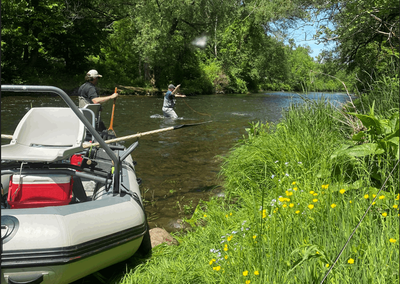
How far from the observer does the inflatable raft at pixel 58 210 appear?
2492 millimetres

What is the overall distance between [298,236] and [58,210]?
1.83m

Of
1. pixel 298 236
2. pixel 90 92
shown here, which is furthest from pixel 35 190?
pixel 90 92

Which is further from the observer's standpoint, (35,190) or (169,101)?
(169,101)

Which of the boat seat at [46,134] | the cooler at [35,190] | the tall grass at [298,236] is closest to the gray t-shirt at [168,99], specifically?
the tall grass at [298,236]

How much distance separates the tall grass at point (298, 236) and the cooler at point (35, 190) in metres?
1.02

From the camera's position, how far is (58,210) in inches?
108

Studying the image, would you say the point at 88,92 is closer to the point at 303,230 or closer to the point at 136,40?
the point at 303,230

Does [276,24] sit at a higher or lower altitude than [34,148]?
higher

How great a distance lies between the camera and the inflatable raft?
8.18ft

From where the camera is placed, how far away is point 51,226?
259 cm

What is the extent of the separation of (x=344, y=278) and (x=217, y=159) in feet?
18.6

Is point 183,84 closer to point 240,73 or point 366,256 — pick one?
point 240,73

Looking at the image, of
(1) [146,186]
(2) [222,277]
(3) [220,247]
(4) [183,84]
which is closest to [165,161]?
(1) [146,186]

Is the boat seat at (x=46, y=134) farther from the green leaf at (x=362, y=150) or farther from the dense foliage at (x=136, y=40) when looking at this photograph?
the dense foliage at (x=136, y=40)
